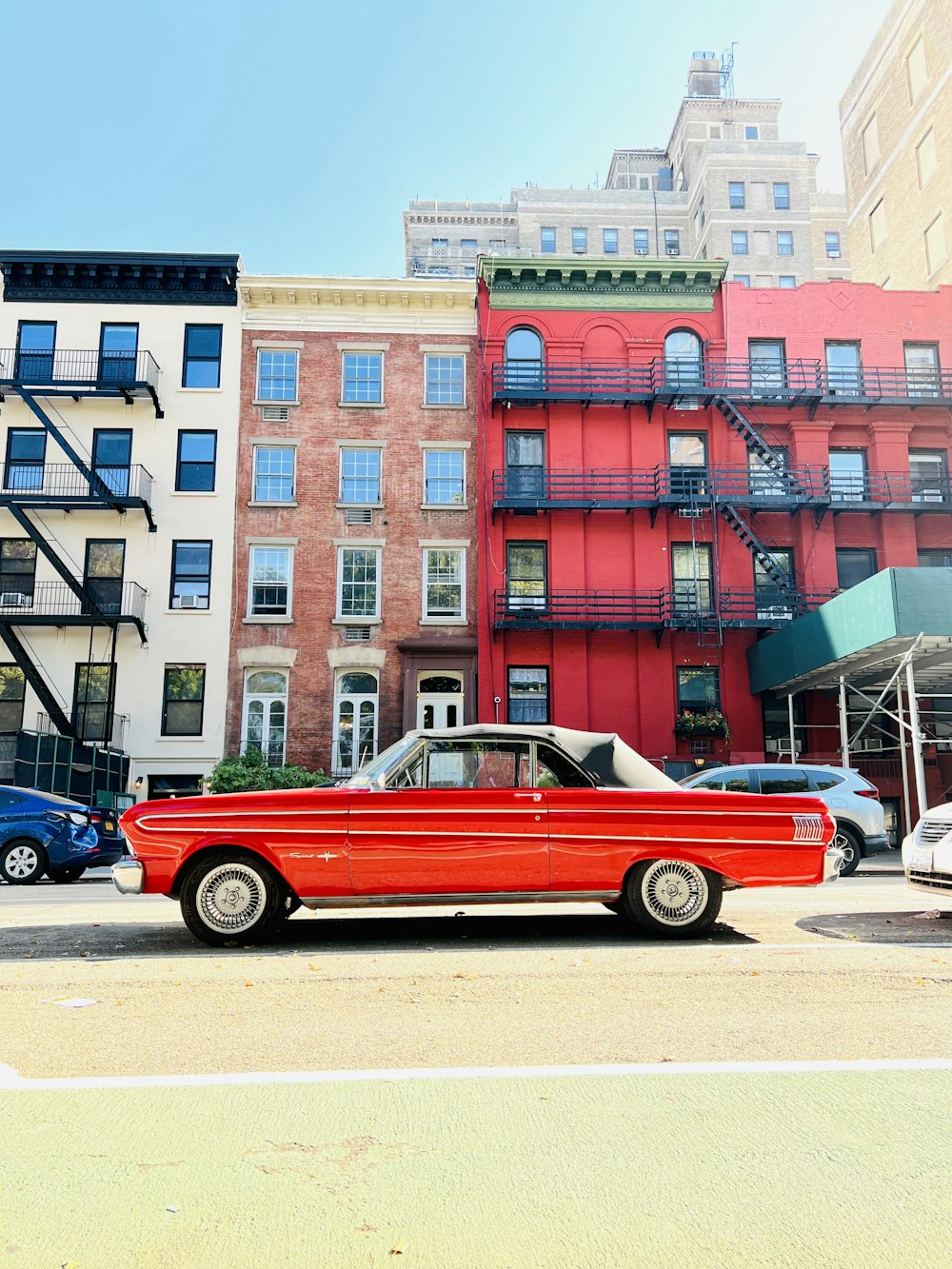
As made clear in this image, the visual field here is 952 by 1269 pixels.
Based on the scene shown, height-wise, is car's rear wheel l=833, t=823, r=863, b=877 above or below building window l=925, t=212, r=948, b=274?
below

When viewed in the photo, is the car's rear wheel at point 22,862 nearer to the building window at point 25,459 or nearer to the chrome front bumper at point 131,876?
the chrome front bumper at point 131,876

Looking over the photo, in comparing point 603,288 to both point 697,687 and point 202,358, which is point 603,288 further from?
point 697,687

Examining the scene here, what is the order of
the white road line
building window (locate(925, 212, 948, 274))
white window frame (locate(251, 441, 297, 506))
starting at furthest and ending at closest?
building window (locate(925, 212, 948, 274)) < white window frame (locate(251, 441, 297, 506)) < the white road line

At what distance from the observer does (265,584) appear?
90.9ft

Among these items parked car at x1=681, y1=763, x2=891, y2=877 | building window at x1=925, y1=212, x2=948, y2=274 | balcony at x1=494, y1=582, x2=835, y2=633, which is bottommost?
parked car at x1=681, y1=763, x2=891, y2=877

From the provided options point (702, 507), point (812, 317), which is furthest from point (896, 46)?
point (702, 507)

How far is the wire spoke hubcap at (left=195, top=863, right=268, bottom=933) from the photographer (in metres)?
7.74

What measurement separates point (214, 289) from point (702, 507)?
15.1 metres

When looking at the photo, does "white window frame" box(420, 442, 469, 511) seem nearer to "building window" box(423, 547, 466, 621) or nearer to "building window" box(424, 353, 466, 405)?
"building window" box(423, 547, 466, 621)

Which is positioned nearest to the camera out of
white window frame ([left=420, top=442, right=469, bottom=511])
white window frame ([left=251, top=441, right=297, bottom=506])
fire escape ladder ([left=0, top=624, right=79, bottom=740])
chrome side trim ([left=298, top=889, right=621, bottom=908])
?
chrome side trim ([left=298, top=889, right=621, bottom=908])

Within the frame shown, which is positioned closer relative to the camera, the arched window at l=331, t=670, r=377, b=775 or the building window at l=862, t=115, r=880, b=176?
the arched window at l=331, t=670, r=377, b=775

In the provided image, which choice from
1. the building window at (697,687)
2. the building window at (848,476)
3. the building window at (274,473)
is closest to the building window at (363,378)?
the building window at (274,473)

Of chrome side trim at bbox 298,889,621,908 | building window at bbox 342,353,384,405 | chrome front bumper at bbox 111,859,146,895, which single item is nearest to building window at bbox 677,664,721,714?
building window at bbox 342,353,384,405

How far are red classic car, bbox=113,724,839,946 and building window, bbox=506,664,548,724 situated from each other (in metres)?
19.0
